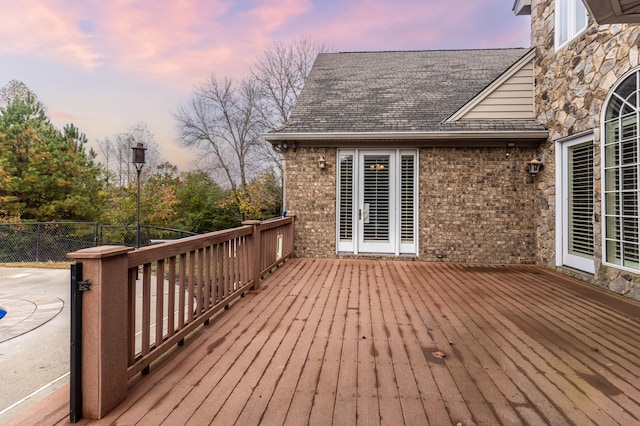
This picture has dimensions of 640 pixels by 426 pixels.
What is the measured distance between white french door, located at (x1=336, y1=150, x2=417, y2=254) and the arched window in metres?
2.92

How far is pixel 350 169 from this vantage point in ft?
21.9

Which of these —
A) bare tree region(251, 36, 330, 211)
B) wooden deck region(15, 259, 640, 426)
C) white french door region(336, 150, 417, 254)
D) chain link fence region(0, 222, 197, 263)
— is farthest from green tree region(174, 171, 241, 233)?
wooden deck region(15, 259, 640, 426)

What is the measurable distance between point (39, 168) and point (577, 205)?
705 inches

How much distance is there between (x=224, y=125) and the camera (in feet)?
63.9

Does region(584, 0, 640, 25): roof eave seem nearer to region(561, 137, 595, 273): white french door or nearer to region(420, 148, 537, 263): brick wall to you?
region(561, 137, 595, 273): white french door

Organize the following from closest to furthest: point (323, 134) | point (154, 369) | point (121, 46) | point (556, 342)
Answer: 1. point (154, 369)
2. point (556, 342)
3. point (323, 134)
4. point (121, 46)

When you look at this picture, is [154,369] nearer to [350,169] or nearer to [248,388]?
[248,388]

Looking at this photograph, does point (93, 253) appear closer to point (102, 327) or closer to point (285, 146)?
point (102, 327)

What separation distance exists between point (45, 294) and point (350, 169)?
695 centimetres

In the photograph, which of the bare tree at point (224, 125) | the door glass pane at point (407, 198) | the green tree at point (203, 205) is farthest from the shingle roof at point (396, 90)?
the bare tree at point (224, 125)

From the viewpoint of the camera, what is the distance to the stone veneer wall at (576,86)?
4.11 m

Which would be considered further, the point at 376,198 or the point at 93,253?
the point at 376,198

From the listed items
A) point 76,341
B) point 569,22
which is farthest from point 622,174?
point 76,341

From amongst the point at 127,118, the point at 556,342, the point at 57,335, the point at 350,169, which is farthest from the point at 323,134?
the point at 127,118
